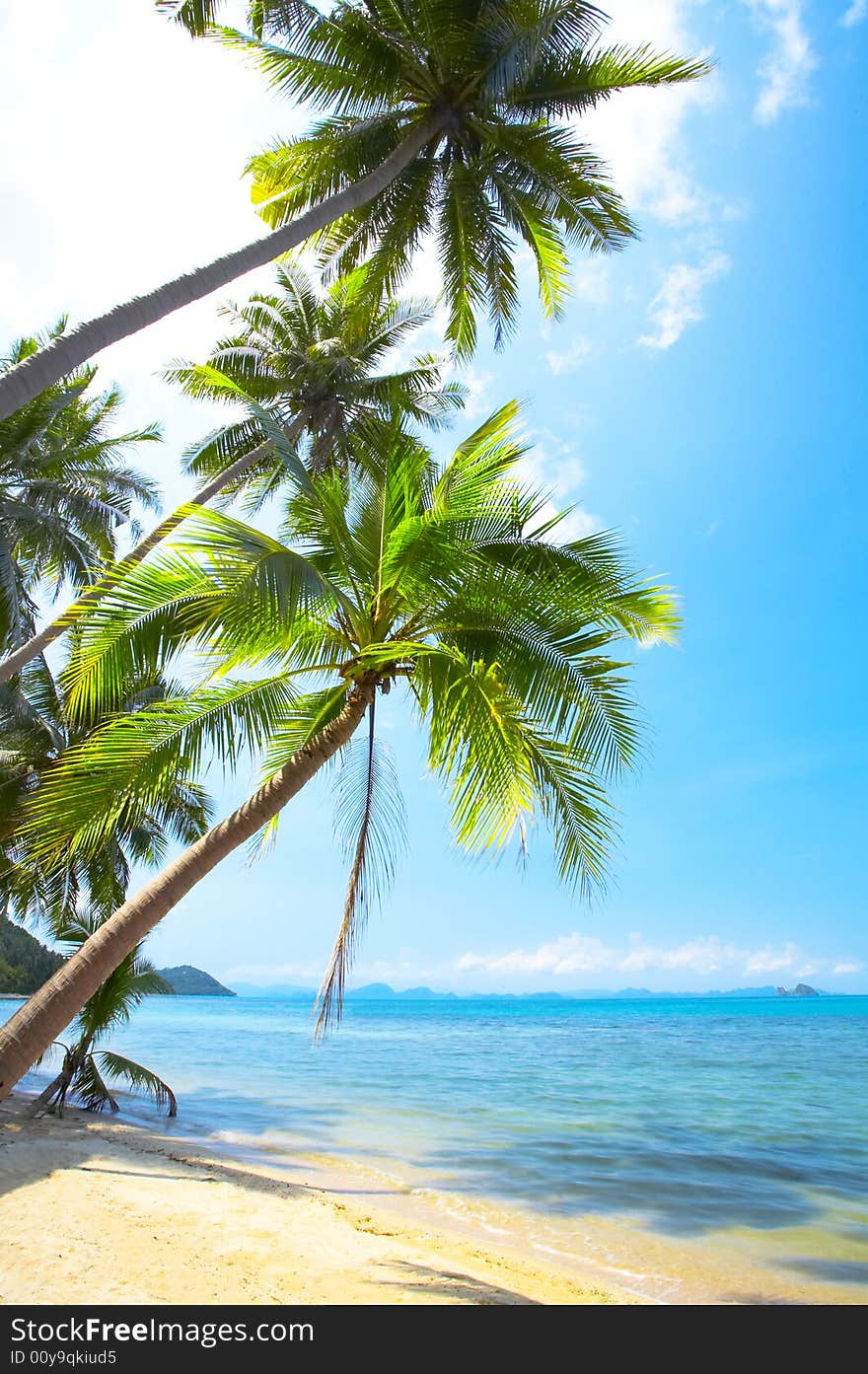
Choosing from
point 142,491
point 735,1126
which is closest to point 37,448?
point 142,491

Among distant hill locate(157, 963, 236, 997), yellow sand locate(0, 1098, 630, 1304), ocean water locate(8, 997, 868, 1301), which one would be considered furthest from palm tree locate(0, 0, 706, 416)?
distant hill locate(157, 963, 236, 997)

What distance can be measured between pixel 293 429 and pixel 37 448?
5002mm

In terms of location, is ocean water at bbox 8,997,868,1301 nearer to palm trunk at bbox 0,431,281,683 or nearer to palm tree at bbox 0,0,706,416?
palm trunk at bbox 0,431,281,683

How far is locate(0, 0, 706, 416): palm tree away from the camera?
7.92 meters

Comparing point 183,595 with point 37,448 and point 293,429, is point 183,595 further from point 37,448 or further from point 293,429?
point 37,448

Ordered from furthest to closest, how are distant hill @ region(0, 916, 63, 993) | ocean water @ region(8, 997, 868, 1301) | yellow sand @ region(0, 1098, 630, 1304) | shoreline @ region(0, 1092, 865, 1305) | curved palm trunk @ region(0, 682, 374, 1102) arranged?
1. distant hill @ region(0, 916, 63, 993)
2. ocean water @ region(8, 997, 868, 1301)
3. shoreline @ region(0, 1092, 865, 1305)
4. yellow sand @ region(0, 1098, 630, 1304)
5. curved palm trunk @ region(0, 682, 374, 1102)

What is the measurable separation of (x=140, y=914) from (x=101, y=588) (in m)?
2.10

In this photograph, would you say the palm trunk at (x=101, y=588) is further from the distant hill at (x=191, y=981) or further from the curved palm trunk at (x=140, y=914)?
the distant hill at (x=191, y=981)

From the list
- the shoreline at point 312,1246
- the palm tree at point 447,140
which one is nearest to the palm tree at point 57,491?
the palm tree at point 447,140

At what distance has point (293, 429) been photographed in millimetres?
14094

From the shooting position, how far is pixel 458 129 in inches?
359

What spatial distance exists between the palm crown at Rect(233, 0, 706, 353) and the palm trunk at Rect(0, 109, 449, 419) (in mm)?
839

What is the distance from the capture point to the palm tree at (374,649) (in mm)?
5008
